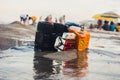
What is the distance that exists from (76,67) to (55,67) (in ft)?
2.58

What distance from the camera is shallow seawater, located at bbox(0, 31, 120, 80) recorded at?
12.1m

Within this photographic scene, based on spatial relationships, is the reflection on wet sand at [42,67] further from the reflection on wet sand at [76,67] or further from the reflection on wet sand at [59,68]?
the reflection on wet sand at [76,67]

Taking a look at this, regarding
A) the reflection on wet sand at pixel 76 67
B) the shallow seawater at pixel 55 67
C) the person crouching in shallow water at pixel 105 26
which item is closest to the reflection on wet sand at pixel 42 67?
the shallow seawater at pixel 55 67

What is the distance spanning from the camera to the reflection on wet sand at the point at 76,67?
505 inches

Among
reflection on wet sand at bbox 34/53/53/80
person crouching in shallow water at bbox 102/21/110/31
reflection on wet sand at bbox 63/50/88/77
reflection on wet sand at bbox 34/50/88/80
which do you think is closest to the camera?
reflection on wet sand at bbox 34/53/53/80

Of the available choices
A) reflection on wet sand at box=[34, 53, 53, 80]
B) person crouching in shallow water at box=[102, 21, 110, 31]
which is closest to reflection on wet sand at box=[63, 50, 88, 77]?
reflection on wet sand at box=[34, 53, 53, 80]

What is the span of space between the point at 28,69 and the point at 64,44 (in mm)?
5497

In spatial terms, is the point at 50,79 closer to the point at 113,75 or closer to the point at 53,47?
the point at 113,75

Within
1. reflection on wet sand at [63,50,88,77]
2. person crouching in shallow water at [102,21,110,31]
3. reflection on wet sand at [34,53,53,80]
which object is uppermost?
reflection on wet sand at [34,53,53,80]

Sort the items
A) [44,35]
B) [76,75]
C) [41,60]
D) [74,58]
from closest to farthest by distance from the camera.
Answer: [76,75], [41,60], [74,58], [44,35]

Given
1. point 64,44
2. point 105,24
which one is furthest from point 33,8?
point 64,44

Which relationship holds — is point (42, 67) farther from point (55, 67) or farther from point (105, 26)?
point (105, 26)

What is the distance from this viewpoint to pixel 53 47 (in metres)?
18.0

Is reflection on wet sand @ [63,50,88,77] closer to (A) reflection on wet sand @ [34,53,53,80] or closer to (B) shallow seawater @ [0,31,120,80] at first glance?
(B) shallow seawater @ [0,31,120,80]
